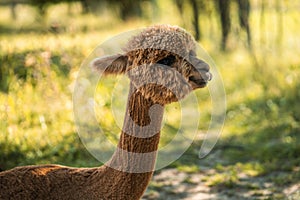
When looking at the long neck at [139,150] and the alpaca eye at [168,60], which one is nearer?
the alpaca eye at [168,60]

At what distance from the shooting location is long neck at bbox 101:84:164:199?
10.6 feet

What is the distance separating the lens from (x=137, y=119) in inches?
128

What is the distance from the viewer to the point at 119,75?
3369mm

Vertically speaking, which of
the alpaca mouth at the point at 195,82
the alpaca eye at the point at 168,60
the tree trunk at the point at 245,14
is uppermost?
the tree trunk at the point at 245,14

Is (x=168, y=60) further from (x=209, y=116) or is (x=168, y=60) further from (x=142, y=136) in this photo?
(x=209, y=116)

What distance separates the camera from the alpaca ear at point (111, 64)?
3312mm

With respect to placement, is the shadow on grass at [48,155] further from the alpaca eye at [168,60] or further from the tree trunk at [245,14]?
the tree trunk at [245,14]

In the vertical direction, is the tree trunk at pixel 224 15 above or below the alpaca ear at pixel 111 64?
above

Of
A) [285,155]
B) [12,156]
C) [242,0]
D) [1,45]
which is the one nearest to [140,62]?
[12,156]

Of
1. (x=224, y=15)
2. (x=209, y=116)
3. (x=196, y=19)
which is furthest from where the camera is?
(x=196, y=19)

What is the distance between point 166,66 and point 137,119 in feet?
1.10

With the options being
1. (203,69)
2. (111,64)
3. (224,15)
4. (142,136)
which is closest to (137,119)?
(142,136)

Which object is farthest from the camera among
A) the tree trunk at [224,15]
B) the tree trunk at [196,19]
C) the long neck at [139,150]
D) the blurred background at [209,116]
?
the tree trunk at [196,19]

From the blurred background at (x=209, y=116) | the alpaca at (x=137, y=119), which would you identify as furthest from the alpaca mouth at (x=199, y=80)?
the blurred background at (x=209, y=116)
